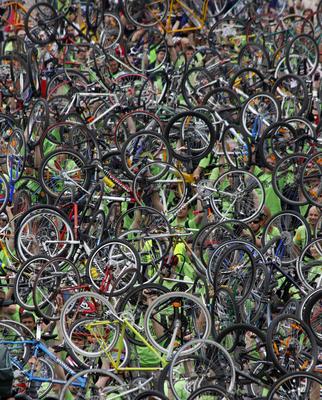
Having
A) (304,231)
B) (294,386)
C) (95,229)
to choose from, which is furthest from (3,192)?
(294,386)

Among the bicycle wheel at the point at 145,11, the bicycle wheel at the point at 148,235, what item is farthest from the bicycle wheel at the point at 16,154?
the bicycle wheel at the point at 145,11

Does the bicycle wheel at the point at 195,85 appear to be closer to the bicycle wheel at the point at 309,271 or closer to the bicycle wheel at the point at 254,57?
the bicycle wheel at the point at 254,57

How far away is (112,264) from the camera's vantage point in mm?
15727

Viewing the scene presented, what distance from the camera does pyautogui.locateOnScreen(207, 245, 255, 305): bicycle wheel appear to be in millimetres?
15125

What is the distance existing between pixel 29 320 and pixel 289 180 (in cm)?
439

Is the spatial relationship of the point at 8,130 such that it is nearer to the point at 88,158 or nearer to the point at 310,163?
the point at 88,158

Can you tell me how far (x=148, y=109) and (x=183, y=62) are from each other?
234cm

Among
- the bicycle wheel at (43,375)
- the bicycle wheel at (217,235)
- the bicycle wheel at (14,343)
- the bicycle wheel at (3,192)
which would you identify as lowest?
the bicycle wheel at (43,375)

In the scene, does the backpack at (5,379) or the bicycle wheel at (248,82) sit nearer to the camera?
the backpack at (5,379)

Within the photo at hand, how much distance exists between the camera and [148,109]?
1992 cm

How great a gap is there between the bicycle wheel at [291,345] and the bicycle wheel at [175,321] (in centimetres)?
104

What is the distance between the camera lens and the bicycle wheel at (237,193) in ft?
57.1

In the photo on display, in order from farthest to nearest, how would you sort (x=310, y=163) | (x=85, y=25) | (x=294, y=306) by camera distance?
(x=85, y=25) < (x=310, y=163) < (x=294, y=306)

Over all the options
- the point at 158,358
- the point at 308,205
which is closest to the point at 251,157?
the point at 308,205
